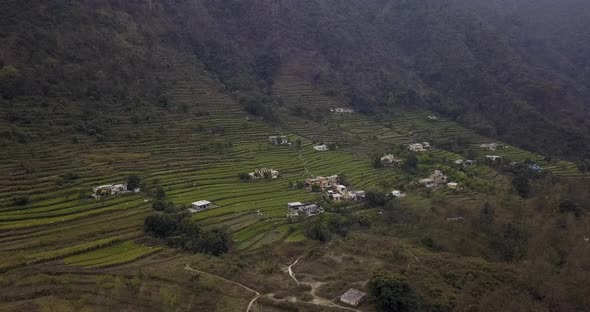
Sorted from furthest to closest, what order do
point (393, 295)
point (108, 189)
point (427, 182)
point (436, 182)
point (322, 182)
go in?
point (436, 182) < point (427, 182) < point (322, 182) < point (108, 189) < point (393, 295)

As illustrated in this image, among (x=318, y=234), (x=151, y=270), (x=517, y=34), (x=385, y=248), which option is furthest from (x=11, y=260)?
(x=517, y=34)

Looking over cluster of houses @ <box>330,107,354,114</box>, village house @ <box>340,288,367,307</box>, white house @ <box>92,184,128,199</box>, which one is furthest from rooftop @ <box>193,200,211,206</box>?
cluster of houses @ <box>330,107,354,114</box>

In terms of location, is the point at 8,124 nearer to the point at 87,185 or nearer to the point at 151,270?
the point at 87,185

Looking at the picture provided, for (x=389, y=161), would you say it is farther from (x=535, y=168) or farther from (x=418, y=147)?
(x=535, y=168)

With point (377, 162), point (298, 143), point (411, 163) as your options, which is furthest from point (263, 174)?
point (411, 163)

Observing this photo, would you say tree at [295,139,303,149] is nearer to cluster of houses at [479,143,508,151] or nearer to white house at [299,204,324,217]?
white house at [299,204,324,217]

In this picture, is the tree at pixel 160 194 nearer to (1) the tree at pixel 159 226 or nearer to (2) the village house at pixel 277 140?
(1) the tree at pixel 159 226

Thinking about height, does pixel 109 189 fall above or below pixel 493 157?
above
